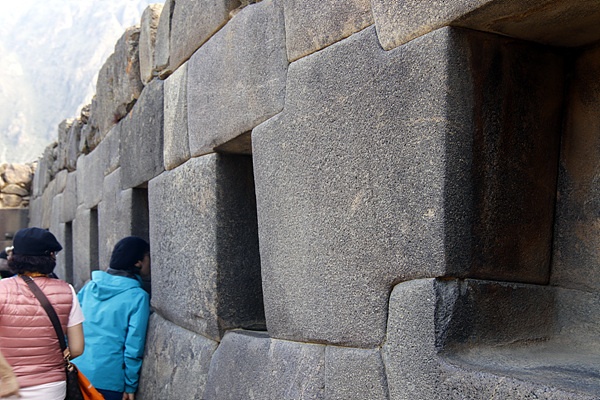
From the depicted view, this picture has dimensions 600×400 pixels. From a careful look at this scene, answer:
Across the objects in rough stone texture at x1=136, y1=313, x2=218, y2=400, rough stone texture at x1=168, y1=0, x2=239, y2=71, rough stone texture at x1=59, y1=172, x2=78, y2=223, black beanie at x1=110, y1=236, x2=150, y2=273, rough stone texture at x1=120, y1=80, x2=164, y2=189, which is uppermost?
rough stone texture at x1=168, y1=0, x2=239, y2=71

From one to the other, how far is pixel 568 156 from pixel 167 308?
2.38m

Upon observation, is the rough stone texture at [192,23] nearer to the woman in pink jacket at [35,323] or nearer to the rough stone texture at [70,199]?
the woman in pink jacket at [35,323]

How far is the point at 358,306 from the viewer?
1945 millimetres

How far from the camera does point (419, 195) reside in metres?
1.71

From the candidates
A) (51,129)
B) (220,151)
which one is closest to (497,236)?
(220,151)

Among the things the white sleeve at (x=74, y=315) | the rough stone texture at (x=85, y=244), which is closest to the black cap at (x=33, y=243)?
the white sleeve at (x=74, y=315)

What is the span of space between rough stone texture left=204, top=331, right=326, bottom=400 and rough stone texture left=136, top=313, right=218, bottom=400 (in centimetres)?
17

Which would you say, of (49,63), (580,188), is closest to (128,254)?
(580,188)

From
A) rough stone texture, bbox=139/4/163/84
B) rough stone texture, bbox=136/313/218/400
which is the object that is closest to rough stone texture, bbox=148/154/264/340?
rough stone texture, bbox=136/313/218/400

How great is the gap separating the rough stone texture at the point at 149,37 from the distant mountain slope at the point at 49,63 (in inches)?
1568

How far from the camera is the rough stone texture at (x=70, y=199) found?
7.20m

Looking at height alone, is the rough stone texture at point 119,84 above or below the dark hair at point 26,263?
above

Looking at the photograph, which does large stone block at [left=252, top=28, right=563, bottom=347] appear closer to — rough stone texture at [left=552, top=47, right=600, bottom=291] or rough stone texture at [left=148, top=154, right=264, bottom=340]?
rough stone texture at [left=552, top=47, right=600, bottom=291]

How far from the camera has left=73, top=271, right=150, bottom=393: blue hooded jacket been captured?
12.3ft
